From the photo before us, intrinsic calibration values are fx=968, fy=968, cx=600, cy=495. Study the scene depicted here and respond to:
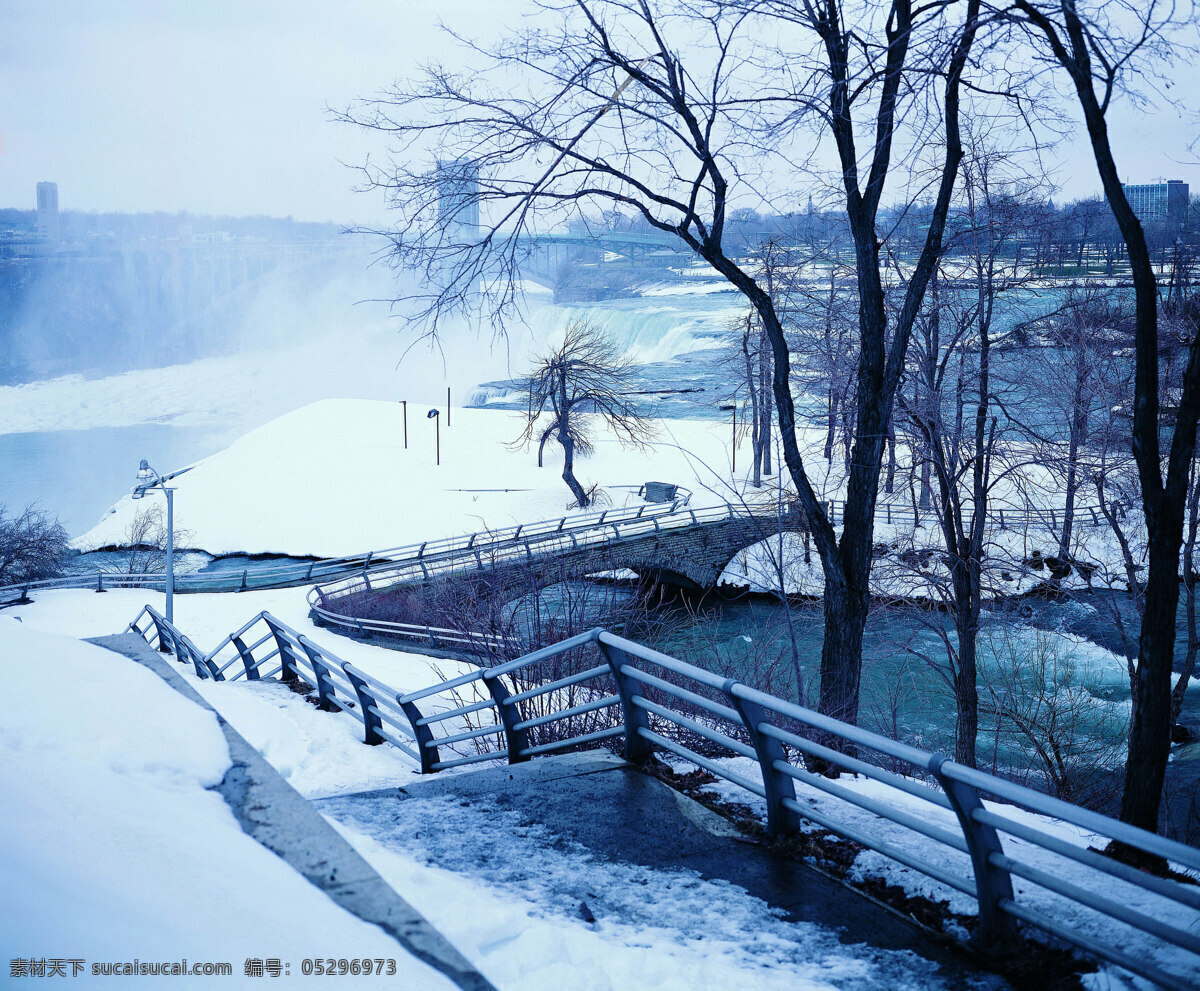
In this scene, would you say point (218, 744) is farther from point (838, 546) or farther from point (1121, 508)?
point (1121, 508)

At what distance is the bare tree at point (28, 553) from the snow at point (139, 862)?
3646 centimetres

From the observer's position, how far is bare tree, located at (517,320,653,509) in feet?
135

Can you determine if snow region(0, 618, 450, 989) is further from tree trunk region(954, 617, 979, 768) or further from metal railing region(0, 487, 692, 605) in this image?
metal railing region(0, 487, 692, 605)

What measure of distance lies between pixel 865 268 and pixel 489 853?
7444 millimetres

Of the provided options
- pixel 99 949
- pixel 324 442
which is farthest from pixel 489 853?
pixel 324 442

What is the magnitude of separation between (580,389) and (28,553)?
74.3 feet

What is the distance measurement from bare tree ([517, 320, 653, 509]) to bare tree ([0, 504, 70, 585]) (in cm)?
2007

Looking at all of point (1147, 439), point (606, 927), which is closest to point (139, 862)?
point (606, 927)

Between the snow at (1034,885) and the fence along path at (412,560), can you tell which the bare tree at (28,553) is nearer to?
the fence along path at (412,560)

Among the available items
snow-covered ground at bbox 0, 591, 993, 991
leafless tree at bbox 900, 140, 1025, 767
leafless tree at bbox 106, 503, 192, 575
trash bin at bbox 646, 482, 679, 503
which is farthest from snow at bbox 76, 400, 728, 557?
snow-covered ground at bbox 0, 591, 993, 991

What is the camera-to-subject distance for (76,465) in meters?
74.6

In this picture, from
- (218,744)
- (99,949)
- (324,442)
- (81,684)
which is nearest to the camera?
(99,949)

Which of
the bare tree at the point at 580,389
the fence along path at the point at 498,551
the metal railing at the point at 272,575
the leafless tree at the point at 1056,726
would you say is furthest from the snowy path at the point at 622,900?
the bare tree at the point at 580,389

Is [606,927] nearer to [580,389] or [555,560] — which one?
[555,560]
